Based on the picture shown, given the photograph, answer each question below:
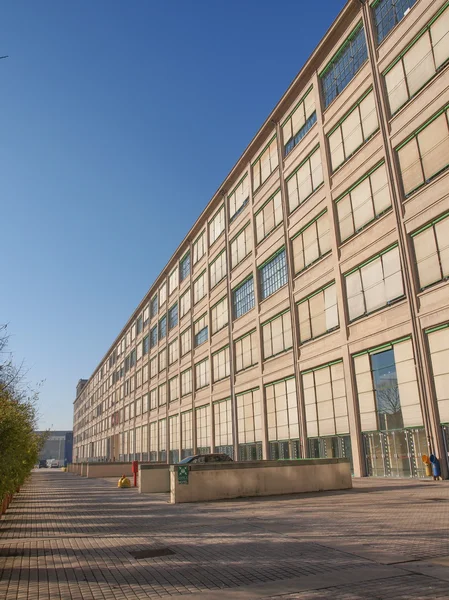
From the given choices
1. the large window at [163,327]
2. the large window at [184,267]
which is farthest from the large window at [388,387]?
the large window at [163,327]

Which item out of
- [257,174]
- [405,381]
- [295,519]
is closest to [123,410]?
[257,174]

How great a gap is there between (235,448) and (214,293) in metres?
14.9

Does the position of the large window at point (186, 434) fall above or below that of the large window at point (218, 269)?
below

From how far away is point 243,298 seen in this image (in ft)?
143

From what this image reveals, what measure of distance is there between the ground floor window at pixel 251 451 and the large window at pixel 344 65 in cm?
2483

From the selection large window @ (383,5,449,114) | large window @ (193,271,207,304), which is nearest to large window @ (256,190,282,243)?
large window @ (383,5,449,114)

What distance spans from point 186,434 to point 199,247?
66.6 feet

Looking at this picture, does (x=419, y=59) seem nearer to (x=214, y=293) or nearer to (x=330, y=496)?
(x=330, y=496)

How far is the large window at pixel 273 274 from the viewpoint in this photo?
121 ft

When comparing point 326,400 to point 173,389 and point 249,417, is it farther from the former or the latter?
point 173,389

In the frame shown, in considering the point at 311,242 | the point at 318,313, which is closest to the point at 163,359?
the point at 311,242

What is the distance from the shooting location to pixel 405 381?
80.5ft

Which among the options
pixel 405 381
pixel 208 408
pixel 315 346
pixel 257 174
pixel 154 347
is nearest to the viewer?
pixel 405 381

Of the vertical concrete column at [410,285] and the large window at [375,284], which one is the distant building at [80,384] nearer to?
the large window at [375,284]
